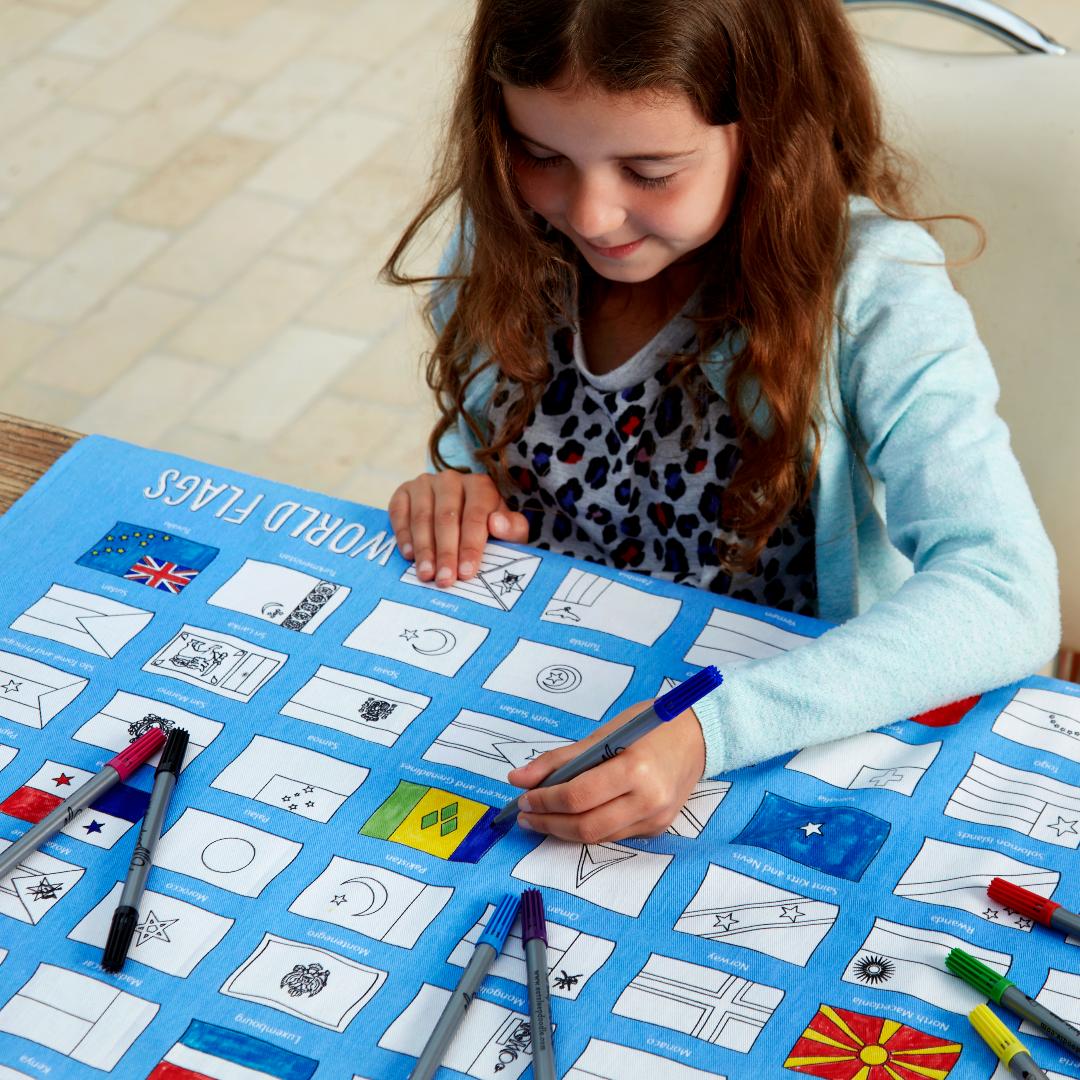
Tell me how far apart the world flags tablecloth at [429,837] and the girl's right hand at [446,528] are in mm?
15

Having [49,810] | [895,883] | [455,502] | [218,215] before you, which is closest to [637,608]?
[455,502]

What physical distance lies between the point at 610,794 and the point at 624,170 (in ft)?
1.48

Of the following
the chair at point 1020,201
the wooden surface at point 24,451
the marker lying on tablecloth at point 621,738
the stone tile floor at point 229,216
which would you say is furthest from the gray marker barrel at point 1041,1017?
the stone tile floor at point 229,216

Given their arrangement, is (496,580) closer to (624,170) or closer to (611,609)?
(611,609)

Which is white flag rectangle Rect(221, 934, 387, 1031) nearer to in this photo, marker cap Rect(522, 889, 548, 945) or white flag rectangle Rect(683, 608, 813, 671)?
marker cap Rect(522, 889, 548, 945)

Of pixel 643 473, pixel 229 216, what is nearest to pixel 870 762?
pixel 643 473

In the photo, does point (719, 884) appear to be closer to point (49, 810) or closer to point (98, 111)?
point (49, 810)

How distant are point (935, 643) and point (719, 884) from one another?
0.24m

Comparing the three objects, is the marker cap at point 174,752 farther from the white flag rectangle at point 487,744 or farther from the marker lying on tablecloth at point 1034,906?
the marker lying on tablecloth at point 1034,906

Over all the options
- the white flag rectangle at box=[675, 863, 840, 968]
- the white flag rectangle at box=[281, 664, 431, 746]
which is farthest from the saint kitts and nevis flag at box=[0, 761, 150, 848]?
the white flag rectangle at box=[675, 863, 840, 968]

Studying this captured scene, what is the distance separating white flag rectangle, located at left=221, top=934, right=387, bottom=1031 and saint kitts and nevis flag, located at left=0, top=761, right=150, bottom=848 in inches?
5.1

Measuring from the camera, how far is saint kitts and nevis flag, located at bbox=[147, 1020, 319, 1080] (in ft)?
2.39

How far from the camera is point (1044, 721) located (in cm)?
94

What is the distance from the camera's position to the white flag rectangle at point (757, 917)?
31.2 inches
